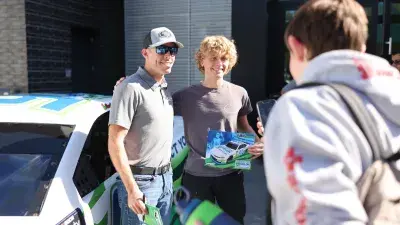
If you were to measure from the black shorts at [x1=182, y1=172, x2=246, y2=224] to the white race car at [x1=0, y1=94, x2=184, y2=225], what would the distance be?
0.50 m

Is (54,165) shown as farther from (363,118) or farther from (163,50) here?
(363,118)

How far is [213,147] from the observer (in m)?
2.54

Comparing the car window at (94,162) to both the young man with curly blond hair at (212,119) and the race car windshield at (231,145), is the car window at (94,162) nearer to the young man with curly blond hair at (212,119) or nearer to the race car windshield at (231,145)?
the young man with curly blond hair at (212,119)

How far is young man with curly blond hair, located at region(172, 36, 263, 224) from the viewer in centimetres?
263

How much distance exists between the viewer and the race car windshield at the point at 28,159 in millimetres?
2061

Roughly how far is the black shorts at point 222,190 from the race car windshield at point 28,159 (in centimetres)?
83

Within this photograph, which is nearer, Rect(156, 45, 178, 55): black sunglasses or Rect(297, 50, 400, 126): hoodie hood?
Rect(297, 50, 400, 126): hoodie hood

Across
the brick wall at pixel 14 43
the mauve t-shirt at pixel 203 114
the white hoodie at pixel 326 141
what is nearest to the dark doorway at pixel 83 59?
the brick wall at pixel 14 43

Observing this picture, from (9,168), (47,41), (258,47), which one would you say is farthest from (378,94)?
(47,41)

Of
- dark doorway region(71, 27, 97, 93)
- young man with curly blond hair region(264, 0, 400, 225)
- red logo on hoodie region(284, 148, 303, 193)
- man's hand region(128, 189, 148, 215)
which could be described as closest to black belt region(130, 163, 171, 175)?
man's hand region(128, 189, 148, 215)

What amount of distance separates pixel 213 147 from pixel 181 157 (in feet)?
2.57

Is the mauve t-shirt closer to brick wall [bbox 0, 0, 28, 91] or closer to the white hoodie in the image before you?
the white hoodie

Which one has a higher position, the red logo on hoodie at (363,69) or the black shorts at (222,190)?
the red logo on hoodie at (363,69)

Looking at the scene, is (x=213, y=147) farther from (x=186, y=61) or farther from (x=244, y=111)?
(x=186, y=61)
